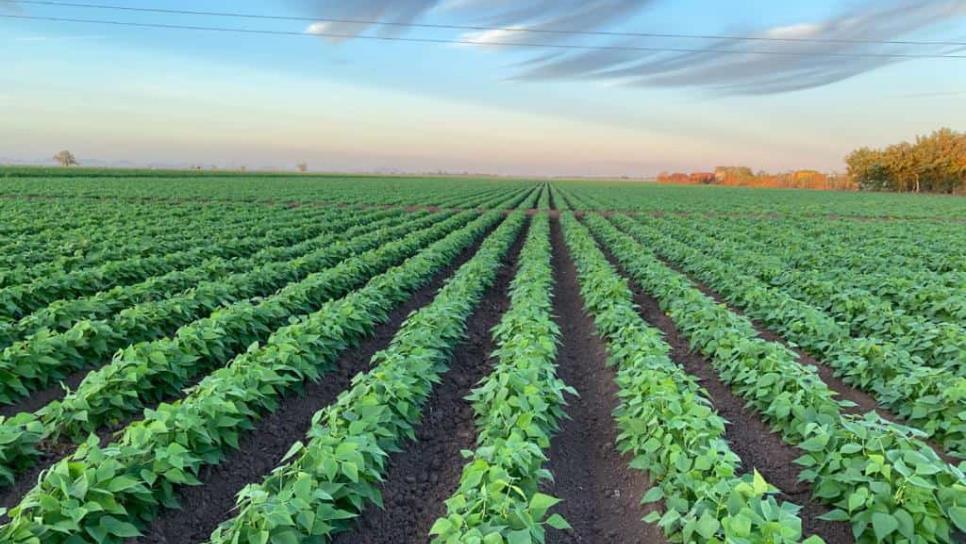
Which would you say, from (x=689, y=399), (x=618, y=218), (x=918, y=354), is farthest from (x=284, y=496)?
(x=618, y=218)

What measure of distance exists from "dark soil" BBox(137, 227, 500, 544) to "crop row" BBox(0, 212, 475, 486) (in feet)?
3.74

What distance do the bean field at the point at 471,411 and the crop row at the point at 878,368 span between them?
0.13 feet

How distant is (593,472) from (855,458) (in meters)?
1.97

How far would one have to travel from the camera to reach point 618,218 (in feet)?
Result: 95.1

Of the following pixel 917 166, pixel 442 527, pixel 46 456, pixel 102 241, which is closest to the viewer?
pixel 442 527

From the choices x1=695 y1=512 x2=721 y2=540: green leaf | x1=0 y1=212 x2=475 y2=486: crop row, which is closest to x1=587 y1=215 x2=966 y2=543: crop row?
x1=695 y1=512 x2=721 y2=540: green leaf

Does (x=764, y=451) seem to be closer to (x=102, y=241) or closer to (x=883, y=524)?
(x=883, y=524)

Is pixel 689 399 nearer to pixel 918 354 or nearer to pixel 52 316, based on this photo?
pixel 918 354

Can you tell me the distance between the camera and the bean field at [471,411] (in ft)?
10.3

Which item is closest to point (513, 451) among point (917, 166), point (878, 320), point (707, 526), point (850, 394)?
point (707, 526)

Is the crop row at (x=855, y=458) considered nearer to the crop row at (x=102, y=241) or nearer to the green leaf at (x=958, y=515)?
the green leaf at (x=958, y=515)

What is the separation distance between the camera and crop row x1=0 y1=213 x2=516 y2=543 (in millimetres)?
2865

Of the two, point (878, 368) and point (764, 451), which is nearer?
point (764, 451)

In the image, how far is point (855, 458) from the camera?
3.70 metres
